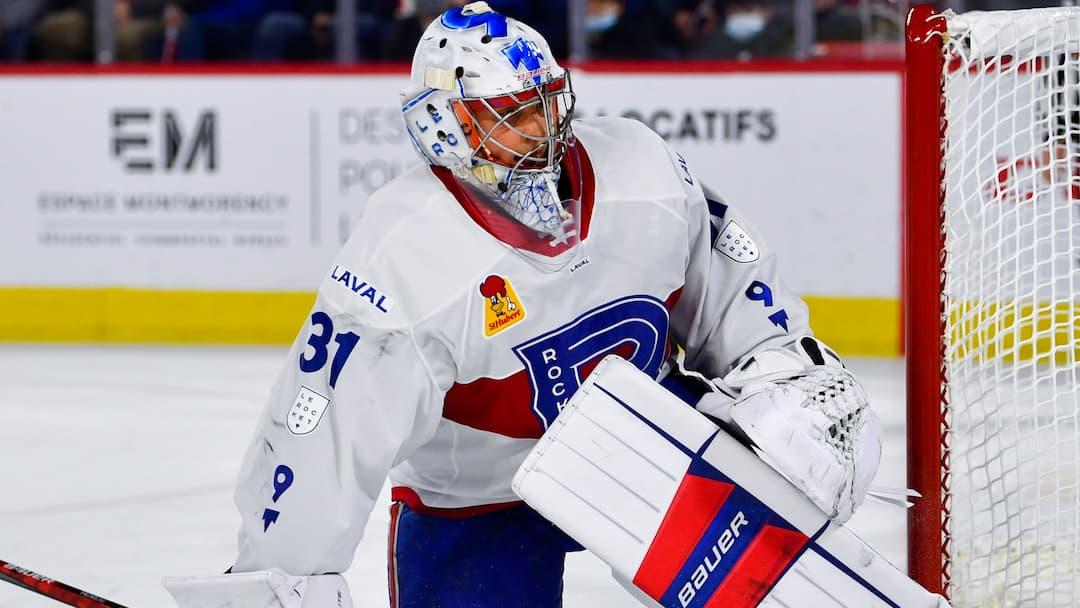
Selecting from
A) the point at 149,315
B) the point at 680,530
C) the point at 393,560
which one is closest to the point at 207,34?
the point at 149,315

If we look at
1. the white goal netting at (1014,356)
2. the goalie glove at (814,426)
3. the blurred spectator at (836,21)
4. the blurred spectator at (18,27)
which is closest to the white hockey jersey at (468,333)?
the goalie glove at (814,426)

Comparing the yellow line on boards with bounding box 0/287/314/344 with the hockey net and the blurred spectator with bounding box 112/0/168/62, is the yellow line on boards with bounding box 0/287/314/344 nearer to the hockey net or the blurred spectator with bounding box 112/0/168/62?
the blurred spectator with bounding box 112/0/168/62

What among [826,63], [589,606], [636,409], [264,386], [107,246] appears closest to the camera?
[636,409]

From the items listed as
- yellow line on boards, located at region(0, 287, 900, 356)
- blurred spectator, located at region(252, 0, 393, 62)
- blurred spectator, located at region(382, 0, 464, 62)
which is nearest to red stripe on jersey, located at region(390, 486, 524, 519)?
yellow line on boards, located at region(0, 287, 900, 356)

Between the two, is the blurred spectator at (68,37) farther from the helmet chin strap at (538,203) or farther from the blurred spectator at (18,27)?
the helmet chin strap at (538,203)

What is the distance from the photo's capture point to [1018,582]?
94.3 inches

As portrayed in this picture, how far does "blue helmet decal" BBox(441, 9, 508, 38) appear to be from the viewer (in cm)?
194

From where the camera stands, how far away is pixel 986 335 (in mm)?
2391

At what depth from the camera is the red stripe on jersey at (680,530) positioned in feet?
6.16

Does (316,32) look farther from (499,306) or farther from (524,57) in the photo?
(499,306)

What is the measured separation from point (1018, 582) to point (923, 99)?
0.75 m

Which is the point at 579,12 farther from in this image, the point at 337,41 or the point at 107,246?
the point at 107,246

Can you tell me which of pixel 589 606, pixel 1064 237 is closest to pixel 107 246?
pixel 589 606

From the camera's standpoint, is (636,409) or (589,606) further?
(589,606)
